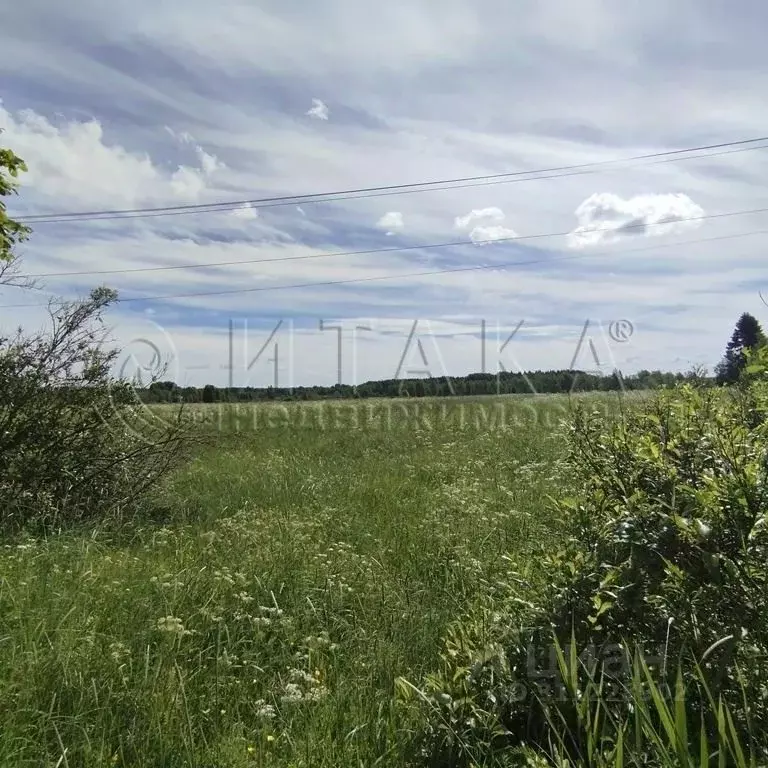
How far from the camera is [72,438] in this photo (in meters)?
6.52

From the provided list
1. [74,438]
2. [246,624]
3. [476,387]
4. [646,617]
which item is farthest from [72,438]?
[476,387]

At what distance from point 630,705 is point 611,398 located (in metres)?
9.44

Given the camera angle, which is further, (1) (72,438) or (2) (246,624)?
Answer: (1) (72,438)

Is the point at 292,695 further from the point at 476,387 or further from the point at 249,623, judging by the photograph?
the point at 476,387

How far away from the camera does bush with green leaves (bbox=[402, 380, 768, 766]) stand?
1.88 meters

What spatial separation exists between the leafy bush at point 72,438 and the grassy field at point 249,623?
664mm

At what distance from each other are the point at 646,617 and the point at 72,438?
6.19 meters

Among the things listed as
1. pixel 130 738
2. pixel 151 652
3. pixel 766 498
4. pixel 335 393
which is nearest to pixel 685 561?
pixel 766 498

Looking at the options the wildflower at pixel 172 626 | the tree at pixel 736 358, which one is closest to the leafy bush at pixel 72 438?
the wildflower at pixel 172 626

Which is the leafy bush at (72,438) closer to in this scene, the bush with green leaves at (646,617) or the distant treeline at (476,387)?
the distant treeline at (476,387)

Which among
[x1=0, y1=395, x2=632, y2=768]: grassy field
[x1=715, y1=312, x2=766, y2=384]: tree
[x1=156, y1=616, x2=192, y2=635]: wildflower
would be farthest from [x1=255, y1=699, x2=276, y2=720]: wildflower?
[x1=715, y1=312, x2=766, y2=384]: tree

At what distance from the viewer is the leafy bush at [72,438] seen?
19.9 ft

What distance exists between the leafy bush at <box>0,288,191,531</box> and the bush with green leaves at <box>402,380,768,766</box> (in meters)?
4.90

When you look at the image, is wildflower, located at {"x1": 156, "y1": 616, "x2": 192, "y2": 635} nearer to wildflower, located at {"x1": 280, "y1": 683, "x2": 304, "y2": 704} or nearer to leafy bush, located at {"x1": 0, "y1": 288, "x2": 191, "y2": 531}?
wildflower, located at {"x1": 280, "y1": 683, "x2": 304, "y2": 704}
